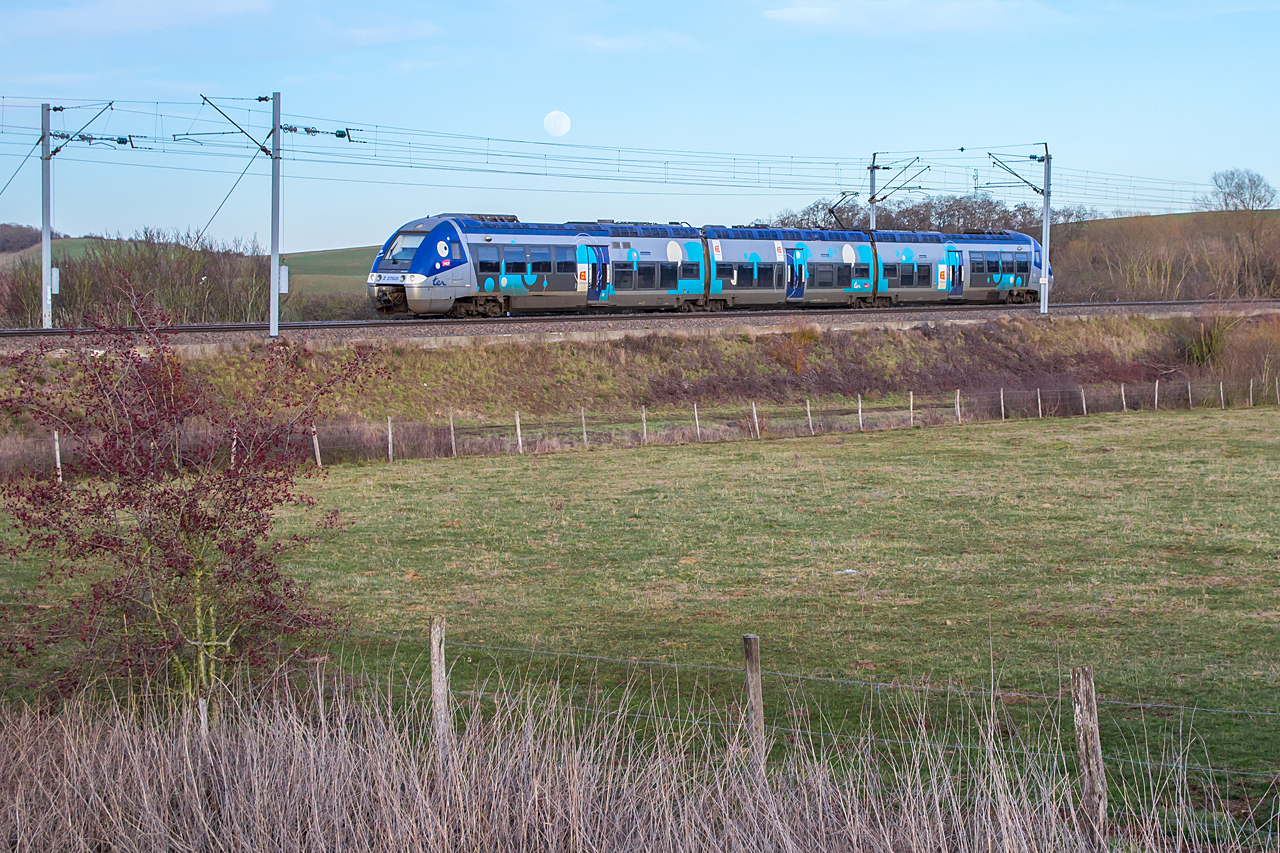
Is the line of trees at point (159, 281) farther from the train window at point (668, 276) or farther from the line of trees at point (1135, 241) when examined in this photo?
the line of trees at point (1135, 241)

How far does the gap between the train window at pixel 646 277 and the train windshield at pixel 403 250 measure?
893cm

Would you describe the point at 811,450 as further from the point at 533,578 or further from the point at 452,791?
the point at 452,791

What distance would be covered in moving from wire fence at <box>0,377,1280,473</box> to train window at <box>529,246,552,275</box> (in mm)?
5327

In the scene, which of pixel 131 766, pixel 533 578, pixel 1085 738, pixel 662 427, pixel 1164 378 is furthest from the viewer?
pixel 1164 378

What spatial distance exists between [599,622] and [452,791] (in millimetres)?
7896

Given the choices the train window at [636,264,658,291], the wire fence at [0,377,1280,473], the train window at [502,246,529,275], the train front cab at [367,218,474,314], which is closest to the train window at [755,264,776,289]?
the train window at [636,264,658,291]

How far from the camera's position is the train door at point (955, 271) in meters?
54.8

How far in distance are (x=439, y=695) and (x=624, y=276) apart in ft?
119

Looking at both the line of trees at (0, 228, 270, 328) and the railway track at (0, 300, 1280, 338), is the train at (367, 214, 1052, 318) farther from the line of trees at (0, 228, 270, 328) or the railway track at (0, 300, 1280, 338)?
the line of trees at (0, 228, 270, 328)

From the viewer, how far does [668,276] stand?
45.5 meters

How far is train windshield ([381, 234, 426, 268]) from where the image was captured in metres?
39.5

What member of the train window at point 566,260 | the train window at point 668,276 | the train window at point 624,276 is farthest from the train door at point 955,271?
the train window at point 566,260

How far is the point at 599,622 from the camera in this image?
50.2ft

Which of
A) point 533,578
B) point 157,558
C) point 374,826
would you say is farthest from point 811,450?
point 374,826
